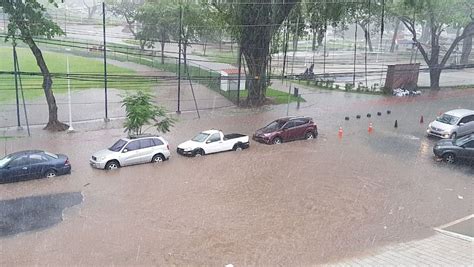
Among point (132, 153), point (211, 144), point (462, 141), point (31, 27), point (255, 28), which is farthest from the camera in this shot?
point (255, 28)

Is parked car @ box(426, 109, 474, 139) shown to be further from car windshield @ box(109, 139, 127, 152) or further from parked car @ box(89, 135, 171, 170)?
car windshield @ box(109, 139, 127, 152)

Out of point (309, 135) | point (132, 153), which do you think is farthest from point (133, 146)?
point (309, 135)

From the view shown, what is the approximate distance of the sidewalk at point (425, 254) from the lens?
12492mm

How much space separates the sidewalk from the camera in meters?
12.5

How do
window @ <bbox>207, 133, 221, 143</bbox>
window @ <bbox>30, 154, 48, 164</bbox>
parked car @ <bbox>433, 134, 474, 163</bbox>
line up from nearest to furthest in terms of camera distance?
window @ <bbox>30, 154, 48, 164</bbox>
parked car @ <bbox>433, 134, 474, 163</bbox>
window @ <bbox>207, 133, 221, 143</bbox>

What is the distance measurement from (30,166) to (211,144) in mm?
7668

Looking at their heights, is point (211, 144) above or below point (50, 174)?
above


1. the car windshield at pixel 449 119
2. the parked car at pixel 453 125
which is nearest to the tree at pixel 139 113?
the parked car at pixel 453 125

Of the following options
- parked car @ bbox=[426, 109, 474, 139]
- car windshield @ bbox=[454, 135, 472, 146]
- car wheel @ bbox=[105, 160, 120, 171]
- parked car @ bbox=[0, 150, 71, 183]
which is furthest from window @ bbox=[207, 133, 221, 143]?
parked car @ bbox=[426, 109, 474, 139]

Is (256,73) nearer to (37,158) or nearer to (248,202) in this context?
(37,158)

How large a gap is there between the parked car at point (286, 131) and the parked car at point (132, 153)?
5.45 m

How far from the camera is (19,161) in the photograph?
1817 cm

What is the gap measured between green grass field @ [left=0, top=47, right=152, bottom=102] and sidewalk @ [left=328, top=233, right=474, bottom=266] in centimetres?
2049

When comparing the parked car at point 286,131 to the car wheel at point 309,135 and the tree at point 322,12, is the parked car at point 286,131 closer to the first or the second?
the car wheel at point 309,135
